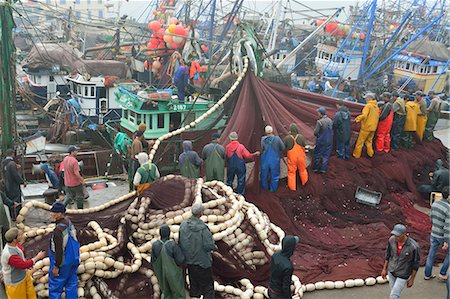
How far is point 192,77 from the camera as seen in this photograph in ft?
52.3

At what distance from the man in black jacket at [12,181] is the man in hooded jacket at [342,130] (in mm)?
5452

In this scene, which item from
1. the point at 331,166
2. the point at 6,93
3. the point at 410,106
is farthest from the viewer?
the point at 410,106

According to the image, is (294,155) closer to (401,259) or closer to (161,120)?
(401,259)

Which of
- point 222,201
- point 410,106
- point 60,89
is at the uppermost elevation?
point 410,106

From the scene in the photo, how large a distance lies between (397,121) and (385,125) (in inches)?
21.7

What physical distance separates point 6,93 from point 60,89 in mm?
17540

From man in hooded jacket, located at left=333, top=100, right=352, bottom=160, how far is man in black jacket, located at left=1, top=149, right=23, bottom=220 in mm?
5452

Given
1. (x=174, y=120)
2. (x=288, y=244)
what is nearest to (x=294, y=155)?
(x=288, y=244)

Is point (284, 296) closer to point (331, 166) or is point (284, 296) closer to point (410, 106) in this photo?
point (331, 166)

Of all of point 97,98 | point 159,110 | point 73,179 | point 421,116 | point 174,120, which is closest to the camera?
point 73,179

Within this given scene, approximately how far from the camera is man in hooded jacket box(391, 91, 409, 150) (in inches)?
419

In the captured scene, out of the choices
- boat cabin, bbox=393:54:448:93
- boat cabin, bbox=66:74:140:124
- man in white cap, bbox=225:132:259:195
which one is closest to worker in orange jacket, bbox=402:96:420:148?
man in white cap, bbox=225:132:259:195

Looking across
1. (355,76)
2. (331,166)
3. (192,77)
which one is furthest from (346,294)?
(355,76)

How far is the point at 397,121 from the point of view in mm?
10711
